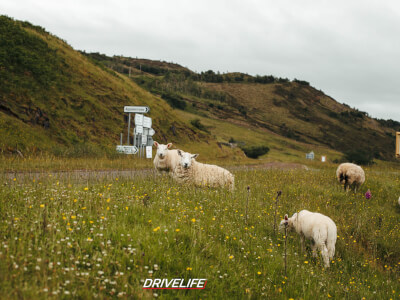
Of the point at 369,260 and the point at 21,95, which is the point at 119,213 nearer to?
the point at 369,260

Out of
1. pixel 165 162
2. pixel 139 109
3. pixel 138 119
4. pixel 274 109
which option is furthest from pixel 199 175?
pixel 274 109

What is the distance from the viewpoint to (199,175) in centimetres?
→ 1173

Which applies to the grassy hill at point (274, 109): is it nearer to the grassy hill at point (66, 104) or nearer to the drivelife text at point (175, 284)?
the grassy hill at point (66, 104)

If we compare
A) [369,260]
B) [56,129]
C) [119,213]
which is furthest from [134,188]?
[56,129]

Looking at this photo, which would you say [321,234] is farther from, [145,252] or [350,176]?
[350,176]

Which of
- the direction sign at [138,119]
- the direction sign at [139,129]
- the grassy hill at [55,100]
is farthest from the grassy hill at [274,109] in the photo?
the direction sign at [138,119]

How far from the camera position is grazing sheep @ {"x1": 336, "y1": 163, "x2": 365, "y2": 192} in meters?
14.0

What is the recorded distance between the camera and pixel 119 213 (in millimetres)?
5375

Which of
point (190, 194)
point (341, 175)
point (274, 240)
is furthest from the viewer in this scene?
point (341, 175)

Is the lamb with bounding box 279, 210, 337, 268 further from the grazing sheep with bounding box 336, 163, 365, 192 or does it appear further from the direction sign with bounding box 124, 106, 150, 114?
the direction sign with bounding box 124, 106, 150, 114

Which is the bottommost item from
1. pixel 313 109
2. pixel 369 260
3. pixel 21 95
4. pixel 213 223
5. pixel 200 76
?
pixel 369 260

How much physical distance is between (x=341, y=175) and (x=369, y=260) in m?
7.74

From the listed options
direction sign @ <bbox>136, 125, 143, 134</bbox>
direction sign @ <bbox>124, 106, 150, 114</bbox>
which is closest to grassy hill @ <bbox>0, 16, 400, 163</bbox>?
direction sign @ <bbox>136, 125, 143, 134</bbox>

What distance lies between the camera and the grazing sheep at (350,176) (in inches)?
553
